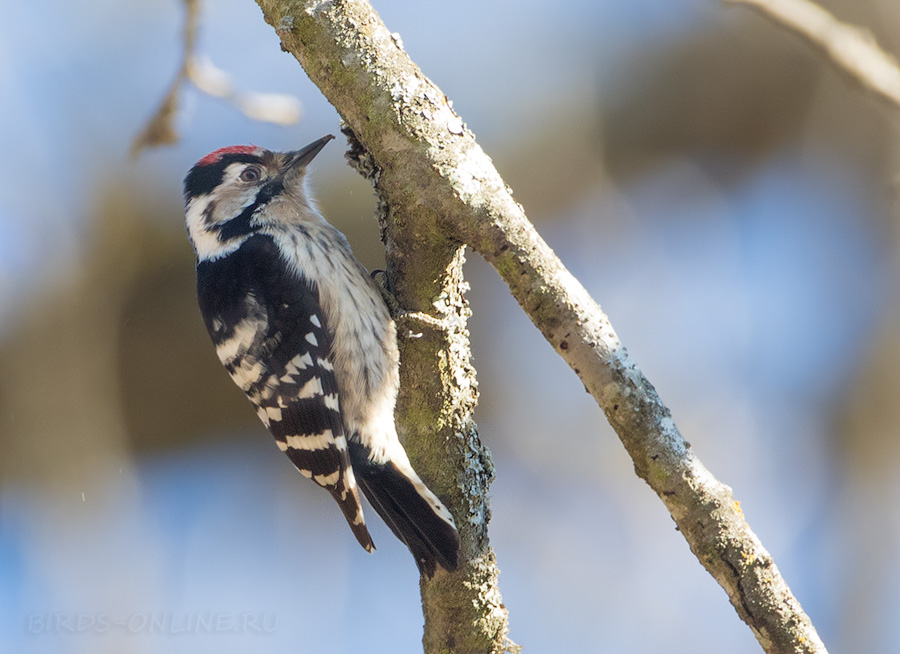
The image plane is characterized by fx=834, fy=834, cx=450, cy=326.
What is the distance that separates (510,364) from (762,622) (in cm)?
323

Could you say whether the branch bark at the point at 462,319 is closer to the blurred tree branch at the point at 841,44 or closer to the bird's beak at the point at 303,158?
the blurred tree branch at the point at 841,44

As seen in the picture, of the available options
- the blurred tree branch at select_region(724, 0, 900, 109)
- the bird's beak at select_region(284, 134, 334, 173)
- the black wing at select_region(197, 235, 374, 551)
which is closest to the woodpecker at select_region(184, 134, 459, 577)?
the black wing at select_region(197, 235, 374, 551)

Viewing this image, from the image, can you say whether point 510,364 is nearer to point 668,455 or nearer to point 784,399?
point 784,399

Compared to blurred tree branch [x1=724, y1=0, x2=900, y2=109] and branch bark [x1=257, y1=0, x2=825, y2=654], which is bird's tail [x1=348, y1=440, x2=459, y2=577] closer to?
branch bark [x1=257, y1=0, x2=825, y2=654]

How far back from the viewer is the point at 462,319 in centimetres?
254

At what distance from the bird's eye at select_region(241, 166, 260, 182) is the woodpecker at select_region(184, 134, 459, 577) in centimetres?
27

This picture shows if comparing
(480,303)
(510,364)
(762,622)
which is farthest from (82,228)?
(762,622)

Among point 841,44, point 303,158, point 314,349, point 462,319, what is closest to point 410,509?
point 462,319

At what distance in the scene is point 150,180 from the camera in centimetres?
424

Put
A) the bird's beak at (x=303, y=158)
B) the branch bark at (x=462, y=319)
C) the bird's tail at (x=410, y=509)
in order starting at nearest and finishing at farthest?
the branch bark at (x=462, y=319)
the bird's tail at (x=410, y=509)
the bird's beak at (x=303, y=158)

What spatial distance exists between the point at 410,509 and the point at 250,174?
166 centimetres

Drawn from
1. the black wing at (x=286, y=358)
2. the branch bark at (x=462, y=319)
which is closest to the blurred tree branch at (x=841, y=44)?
the branch bark at (x=462, y=319)

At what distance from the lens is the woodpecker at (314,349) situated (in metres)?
2.96

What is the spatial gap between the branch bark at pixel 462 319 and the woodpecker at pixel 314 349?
35 cm
